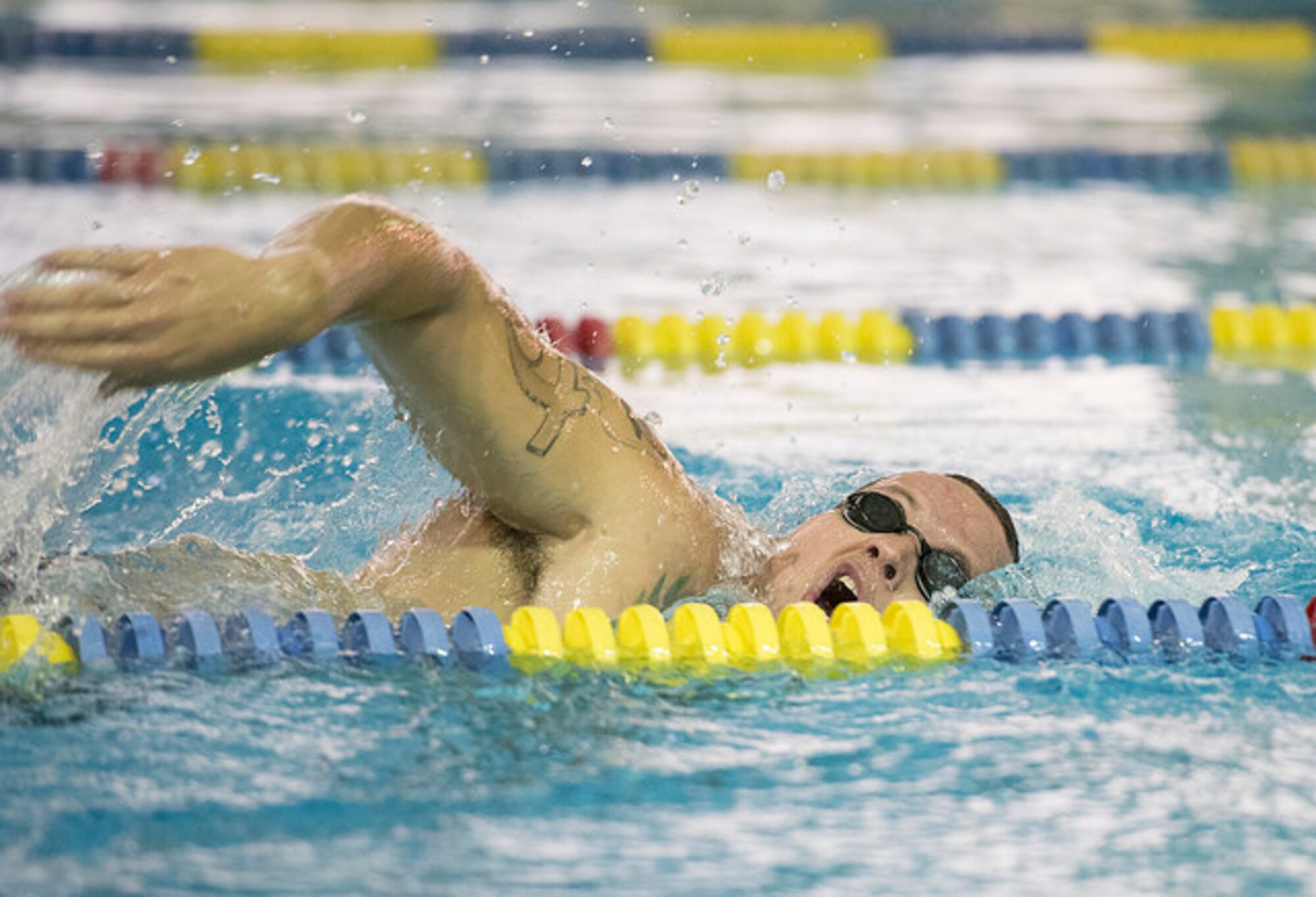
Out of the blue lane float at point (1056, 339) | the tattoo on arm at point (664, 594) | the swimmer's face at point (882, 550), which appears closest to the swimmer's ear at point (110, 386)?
the tattoo on arm at point (664, 594)

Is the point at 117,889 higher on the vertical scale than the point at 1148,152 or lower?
lower

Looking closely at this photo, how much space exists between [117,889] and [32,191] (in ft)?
14.4

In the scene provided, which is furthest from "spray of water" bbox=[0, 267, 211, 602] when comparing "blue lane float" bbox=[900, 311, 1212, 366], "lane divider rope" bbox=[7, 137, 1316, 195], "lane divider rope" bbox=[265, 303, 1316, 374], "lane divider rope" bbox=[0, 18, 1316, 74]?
"lane divider rope" bbox=[0, 18, 1316, 74]

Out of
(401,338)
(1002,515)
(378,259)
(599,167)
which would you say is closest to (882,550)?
(1002,515)

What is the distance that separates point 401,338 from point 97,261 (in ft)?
1.36

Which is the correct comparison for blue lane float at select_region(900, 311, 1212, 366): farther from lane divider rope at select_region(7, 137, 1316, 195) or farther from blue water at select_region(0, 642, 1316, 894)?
blue water at select_region(0, 642, 1316, 894)

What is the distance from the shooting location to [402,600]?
2615 millimetres

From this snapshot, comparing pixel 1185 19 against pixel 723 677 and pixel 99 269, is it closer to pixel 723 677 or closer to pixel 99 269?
pixel 723 677

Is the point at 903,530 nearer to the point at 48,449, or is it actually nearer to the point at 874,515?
the point at 874,515

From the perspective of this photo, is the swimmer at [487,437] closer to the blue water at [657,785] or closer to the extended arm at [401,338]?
the extended arm at [401,338]

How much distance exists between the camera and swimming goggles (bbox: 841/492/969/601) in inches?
108

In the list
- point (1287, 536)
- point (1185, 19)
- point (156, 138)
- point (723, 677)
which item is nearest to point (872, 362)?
point (1287, 536)

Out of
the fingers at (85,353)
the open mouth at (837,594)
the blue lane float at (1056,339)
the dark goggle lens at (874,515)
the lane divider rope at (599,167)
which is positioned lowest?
the open mouth at (837,594)

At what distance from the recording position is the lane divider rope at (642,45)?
26.3 feet
